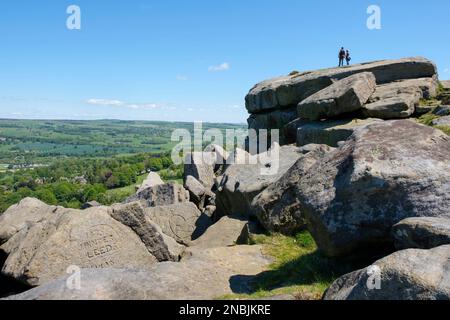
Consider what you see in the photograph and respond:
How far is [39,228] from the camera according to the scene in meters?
12.0

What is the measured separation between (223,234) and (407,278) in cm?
989

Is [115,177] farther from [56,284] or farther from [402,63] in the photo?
[56,284]

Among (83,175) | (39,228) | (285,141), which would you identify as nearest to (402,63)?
(285,141)

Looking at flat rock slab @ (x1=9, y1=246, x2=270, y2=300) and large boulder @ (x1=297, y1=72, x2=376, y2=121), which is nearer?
flat rock slab @ (x1=9, y1=246, x2=270, y2=300)

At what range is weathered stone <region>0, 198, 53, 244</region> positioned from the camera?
1581 cm

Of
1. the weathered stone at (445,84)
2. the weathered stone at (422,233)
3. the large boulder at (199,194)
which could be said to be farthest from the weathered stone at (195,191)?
the weathered stone at (445,84)

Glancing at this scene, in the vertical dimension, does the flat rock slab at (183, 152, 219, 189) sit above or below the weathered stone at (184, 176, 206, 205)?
above

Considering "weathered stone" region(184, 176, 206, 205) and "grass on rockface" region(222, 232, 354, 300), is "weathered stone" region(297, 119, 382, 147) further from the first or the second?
"grass on rockface" region(222, 232, 354, 300)

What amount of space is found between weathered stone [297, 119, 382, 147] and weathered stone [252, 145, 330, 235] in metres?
10.7

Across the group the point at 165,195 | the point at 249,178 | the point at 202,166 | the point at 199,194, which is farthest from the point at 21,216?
the point at 202,166

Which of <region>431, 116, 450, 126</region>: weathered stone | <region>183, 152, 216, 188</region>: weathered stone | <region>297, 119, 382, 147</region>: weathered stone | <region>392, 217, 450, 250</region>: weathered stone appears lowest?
<region>183, 152, 216, 188</region>: weathered stone

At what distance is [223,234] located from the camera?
49.4 ft

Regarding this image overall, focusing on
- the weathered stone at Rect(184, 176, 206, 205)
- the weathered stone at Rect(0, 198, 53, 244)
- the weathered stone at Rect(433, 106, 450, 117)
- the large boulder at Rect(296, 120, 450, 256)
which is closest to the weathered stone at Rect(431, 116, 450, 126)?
the weathered stone at Rect(433, 106, 450, 117)

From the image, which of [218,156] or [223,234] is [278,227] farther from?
[218,156]
